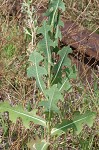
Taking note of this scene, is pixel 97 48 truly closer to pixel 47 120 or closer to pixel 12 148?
pixel 12 148

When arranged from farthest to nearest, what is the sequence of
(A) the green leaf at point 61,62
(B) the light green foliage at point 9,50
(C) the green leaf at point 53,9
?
(B) the light green foliage at point 9,50, (A) the green leaf at point 61,62, (C) the green leaf at point 53,9

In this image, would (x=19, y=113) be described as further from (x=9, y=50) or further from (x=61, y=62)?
(x=9, y=50)

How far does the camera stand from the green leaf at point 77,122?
2.13m

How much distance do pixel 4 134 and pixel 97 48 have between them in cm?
166

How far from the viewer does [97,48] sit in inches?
167

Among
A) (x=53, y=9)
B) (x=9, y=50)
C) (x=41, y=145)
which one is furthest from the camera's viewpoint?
(x=9, y=50)

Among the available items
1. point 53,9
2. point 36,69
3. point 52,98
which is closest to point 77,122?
point 52,98

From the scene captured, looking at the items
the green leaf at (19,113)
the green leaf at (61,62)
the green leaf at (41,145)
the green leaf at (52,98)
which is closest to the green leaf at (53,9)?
the green leaf at (61,62)

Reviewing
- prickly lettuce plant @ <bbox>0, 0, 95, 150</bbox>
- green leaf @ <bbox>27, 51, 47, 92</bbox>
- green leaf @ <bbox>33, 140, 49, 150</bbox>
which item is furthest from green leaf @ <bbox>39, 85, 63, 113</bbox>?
green leaf @ <bbox>33, 140, 49, 150</bbox>

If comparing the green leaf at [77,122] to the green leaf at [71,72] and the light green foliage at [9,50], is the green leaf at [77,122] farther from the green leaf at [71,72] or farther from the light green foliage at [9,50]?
the light green foliage at [9,50]

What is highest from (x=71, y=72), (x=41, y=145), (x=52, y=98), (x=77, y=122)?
(x=71, y=72)

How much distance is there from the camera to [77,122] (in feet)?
7.11

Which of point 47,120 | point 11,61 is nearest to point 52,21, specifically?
point 47,120

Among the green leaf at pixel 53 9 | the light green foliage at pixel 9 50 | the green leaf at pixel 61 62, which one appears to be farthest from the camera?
the light green foliage at pixel 9 50
